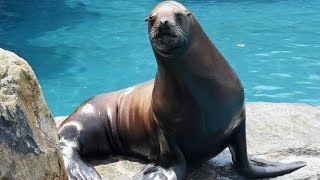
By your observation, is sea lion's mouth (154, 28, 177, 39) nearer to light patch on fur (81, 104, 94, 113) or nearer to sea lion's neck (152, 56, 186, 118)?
sea lion's neck (152, 56, 186, 118)

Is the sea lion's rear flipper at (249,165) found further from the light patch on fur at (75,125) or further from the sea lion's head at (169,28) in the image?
the light patch on fur at (75,125)

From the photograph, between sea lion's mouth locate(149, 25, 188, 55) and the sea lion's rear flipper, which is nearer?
sea lion's mouth locate(149, 25, 188, 55)

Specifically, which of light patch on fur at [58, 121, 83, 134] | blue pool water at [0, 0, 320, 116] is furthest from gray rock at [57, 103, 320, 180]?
blue pool water at [0, 0, 320, 116]

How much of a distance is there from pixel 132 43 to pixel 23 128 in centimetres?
784

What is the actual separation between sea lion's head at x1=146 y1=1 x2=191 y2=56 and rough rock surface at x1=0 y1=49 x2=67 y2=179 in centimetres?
78

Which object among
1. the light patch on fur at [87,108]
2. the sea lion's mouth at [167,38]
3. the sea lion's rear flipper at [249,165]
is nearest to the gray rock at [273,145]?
the sea lion's rear flipper at [249,165]

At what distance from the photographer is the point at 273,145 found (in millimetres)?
4496

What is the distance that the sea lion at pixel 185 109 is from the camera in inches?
145

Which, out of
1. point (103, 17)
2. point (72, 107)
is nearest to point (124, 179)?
point (72, 107)

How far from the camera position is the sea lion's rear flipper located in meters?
3.95

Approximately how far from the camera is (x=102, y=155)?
14.8 ft

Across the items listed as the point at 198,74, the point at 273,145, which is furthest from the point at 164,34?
the point at 273,145

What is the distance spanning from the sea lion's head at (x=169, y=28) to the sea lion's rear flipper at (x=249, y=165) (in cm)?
79

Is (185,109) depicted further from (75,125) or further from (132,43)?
(132,43)
